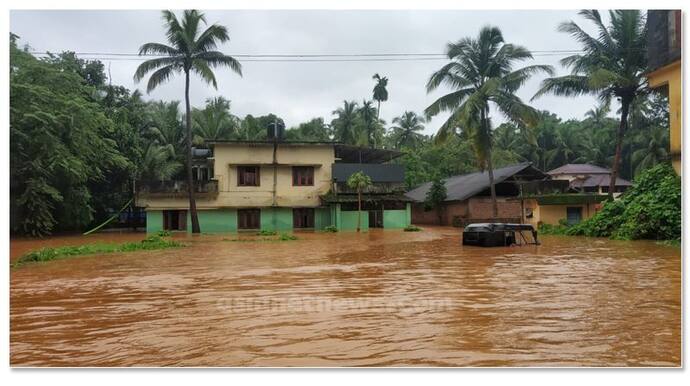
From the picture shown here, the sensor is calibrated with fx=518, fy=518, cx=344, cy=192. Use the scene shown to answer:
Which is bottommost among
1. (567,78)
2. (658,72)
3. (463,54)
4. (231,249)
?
(231,249)

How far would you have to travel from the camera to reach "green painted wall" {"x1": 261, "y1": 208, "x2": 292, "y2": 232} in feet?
102

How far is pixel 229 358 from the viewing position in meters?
4.71

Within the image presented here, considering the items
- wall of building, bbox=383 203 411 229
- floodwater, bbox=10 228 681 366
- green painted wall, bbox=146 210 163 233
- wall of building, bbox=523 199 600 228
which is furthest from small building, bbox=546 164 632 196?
floodwater, bbox=10 228 681 366

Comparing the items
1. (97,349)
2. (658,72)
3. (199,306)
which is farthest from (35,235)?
(658,72)

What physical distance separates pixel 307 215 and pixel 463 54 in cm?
1309

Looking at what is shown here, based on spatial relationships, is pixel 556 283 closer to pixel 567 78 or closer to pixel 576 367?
pixel 576 367

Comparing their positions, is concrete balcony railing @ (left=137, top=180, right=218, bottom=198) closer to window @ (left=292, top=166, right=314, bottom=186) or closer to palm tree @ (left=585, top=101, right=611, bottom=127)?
window @ (left=292, top=166, right=314, bottom=186)

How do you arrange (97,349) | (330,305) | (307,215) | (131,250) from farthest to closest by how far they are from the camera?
(307,215)
(131,250)
(330,305)
(97,349)

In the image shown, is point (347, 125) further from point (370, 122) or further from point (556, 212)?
point (556, 212)

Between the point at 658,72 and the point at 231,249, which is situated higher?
the point at 658,72

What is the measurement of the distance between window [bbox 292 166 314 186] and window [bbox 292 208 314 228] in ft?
5.39

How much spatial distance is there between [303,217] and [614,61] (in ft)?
61.3

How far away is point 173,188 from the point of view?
30.3 metres

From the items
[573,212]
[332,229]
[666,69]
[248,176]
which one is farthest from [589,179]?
[666,69]
